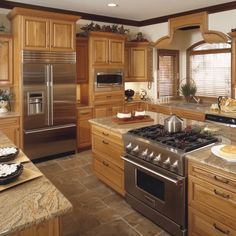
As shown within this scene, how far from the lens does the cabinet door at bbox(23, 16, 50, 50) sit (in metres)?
4.26

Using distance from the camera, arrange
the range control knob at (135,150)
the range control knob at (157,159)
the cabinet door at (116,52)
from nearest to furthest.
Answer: the range control knob at (157,159), the range control knob at (135,150), the cabinet door at (116,52)

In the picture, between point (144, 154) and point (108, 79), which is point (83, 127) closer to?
point (108, 79)

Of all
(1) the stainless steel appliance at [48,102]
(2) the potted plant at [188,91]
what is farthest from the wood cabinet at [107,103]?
(2) the potted plant at [188,91]

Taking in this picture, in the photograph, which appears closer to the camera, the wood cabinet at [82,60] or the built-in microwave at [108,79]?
the wood cabinet at [82,60]

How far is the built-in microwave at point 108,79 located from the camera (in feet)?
17.5

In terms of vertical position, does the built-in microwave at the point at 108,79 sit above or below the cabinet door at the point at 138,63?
below

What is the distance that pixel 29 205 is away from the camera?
1.38 m

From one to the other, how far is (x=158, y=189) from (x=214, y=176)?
2.26 ft

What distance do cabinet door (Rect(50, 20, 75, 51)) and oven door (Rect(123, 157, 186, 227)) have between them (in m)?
2.64

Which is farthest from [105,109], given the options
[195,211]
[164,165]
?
[195,211]

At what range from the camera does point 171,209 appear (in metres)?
2.42

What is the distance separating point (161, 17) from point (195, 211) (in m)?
4.75

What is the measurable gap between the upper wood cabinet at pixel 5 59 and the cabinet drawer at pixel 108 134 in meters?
2.00

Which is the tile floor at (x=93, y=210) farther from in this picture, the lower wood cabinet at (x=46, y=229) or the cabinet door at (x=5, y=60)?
the cabinet door at (x=5, y=60)
